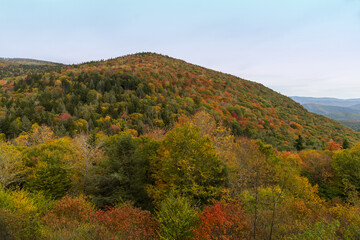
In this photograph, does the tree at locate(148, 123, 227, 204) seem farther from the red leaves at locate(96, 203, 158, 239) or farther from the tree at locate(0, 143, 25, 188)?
the tree at locate(0, 143, 25, 188)

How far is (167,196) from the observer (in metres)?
18.2

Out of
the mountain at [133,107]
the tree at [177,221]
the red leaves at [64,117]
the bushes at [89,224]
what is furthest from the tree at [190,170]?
the red leaves at [64,117]

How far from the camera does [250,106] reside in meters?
100

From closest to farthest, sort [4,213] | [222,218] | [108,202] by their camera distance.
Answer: [4,213]
[222,218]
[108,202]

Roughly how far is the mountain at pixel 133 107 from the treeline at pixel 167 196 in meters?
35.7

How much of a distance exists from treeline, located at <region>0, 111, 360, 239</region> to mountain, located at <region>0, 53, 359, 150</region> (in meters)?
35.7

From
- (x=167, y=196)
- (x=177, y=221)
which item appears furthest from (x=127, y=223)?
(x=167, y=196)

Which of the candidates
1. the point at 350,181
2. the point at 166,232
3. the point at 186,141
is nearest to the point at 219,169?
the point at 186,141

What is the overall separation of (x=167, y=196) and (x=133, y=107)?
68.0 meters

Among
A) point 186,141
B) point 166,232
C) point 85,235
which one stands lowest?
point 166,232

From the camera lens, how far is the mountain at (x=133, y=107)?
2514 inches

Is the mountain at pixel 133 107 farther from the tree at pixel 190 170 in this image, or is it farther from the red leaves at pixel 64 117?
the tree at pixel 190 170

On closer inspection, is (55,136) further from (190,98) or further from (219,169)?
(190,98)

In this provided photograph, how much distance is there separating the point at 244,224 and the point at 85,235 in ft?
38.8
